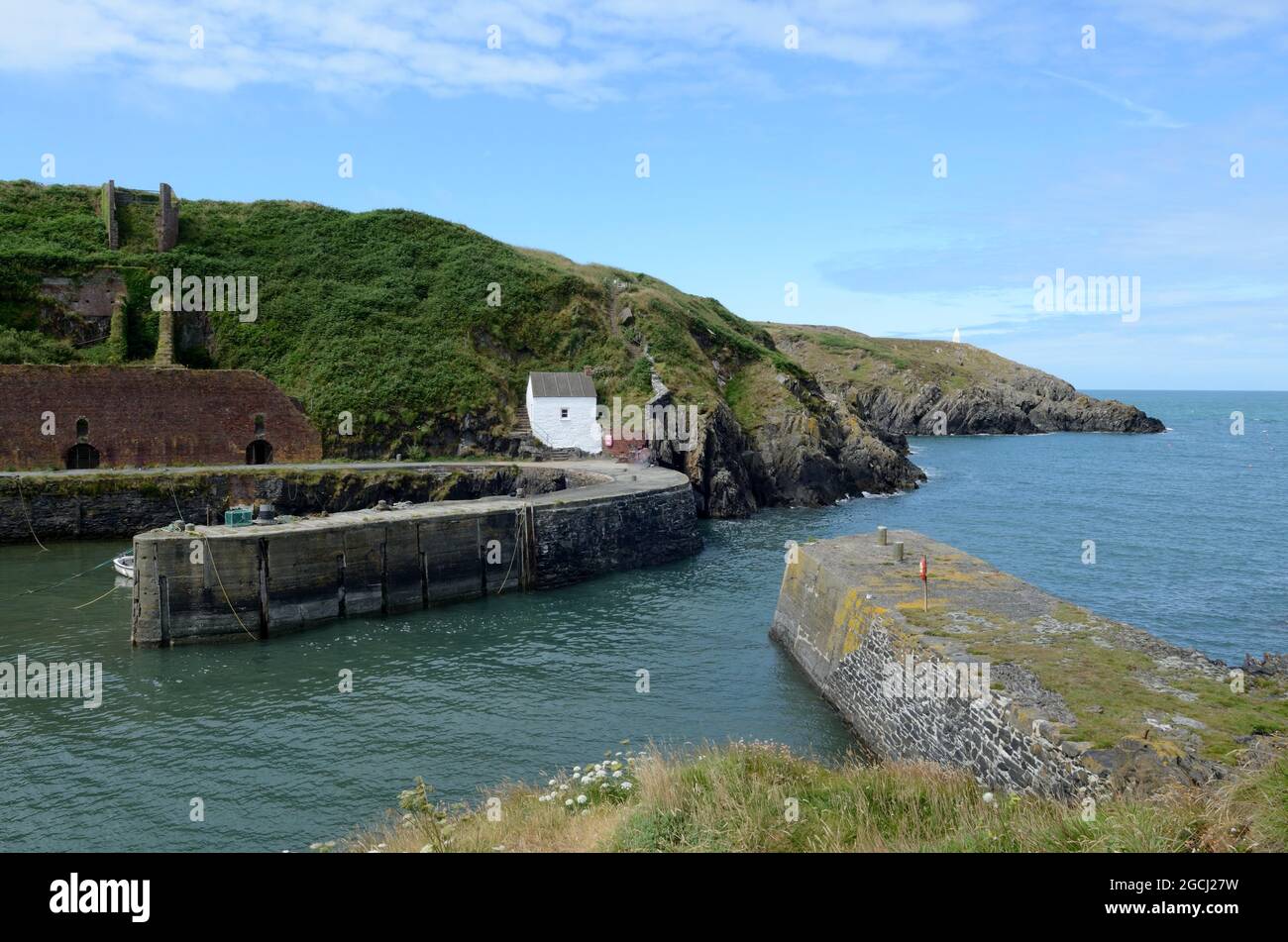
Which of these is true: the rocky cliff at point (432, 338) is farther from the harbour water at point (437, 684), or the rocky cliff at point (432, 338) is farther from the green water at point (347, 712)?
the green water at point (347, 712)

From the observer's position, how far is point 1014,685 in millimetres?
13109

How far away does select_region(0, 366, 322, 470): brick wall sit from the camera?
4181 cm

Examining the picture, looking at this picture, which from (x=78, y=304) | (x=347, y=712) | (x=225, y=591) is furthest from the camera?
(x=78, y=304)

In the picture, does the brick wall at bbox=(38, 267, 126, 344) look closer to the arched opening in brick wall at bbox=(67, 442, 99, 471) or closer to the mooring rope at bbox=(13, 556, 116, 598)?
the arched opening in brick wall at bbox=(67, 442, 99, 471)

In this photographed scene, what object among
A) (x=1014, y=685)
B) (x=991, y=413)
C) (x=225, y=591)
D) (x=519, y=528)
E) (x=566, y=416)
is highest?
(x=991, y=413)

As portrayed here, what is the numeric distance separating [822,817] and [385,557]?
21122 millimetres

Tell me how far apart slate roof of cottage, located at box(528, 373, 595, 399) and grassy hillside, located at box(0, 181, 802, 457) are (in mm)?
3009

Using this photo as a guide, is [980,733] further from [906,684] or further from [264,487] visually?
[264,487]

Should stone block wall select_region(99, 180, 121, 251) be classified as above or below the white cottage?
above

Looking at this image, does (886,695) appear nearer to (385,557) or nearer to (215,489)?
(385,557)

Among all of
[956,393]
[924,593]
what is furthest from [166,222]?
[956,393]

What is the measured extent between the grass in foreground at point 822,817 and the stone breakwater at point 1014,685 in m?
1.00

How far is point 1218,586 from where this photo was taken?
3003 cm

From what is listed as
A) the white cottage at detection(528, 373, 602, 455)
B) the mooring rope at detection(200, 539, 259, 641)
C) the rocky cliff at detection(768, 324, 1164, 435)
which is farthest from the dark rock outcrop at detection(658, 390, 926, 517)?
the rocky cliff at detection(768, 324, 1164, 435)
